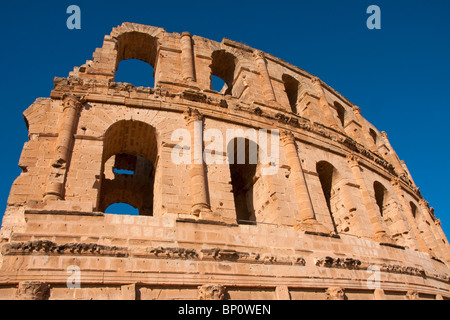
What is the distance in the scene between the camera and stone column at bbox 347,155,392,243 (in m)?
10.6

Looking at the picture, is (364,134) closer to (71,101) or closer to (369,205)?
(369,205)

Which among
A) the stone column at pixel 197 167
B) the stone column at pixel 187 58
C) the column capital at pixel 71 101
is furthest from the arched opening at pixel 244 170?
the column capital at pixel 71 101

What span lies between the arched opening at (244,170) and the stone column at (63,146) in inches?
172

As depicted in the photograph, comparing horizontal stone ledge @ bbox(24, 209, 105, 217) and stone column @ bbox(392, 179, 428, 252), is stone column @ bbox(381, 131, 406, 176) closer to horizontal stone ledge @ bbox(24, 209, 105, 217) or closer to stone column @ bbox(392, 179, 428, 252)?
stone column @ bbox(392, 179, 428, 252)

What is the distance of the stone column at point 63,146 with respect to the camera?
720 centimetres

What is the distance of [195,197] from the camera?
8.05m

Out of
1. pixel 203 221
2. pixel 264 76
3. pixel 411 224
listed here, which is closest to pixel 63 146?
pixel 203 221

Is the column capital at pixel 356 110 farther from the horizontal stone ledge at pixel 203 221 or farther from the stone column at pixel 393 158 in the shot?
the horizontal stone ledge at pixel 203 221

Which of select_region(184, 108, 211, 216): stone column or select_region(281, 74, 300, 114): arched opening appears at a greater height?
select_region(281, 74, 300, 114): arched opening

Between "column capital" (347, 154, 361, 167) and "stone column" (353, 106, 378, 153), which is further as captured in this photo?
"stone column" (353, 106, 378, 153)

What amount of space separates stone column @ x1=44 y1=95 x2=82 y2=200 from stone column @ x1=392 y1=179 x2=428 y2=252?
11743 mm

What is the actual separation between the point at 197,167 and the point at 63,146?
3251 mm

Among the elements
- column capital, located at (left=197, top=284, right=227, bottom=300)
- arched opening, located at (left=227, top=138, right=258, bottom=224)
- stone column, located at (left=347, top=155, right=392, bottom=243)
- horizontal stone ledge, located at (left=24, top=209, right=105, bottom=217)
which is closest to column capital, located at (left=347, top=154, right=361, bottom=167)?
stone column, located at (left=347, top=155, right=392, bottom=243)
